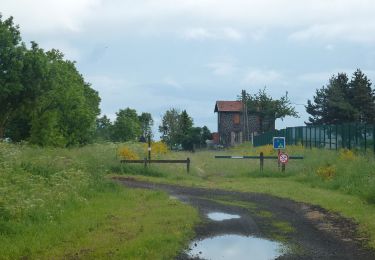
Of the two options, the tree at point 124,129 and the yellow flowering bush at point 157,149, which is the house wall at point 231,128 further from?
the yellow flowering bush at point 157,149

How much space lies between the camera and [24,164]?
20016 millimetres

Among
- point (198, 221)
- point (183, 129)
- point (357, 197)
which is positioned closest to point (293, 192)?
point (357, 197)

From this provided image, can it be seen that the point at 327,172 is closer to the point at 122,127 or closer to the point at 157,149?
the point at 157,149

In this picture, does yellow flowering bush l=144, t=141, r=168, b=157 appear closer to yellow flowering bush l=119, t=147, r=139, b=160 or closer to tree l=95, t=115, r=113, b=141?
yellow flowering bush l=119, t=147, r=139, b=160

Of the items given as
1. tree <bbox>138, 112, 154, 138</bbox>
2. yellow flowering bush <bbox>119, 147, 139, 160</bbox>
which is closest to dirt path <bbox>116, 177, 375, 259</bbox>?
yellow flowering bush <bbox>119, 147, 139, 160</bbox>

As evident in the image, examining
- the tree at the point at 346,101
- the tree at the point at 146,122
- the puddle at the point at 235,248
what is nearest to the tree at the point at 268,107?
the tree at the point at 346,101

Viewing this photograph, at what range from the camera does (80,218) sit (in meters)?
13.6

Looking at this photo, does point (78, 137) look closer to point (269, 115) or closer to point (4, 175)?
point (269, 115)

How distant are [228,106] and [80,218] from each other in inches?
3537

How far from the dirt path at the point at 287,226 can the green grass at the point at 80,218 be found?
2.07ft

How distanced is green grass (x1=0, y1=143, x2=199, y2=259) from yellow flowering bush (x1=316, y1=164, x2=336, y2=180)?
25.5ft

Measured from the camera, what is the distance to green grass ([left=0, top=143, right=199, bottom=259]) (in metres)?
10.2

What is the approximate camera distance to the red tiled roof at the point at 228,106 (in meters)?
101

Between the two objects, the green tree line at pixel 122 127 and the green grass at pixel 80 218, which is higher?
the green tree line at pixel 122 127
